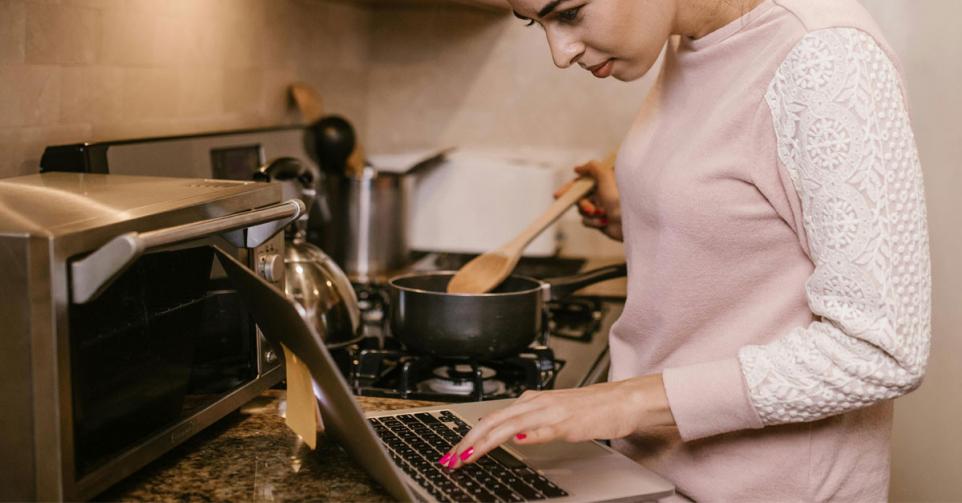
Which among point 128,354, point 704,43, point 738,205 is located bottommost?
point 128,354

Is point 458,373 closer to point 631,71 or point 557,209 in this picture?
point 557,209

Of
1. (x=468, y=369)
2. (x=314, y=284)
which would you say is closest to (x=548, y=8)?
(x=314, y=284)

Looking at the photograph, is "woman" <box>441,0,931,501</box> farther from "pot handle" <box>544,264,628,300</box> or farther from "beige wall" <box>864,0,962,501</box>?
"beige wall" <box>864,0,962,501</box>

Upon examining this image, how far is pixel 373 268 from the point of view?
6.90ft

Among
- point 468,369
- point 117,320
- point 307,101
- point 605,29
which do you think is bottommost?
point 468,369

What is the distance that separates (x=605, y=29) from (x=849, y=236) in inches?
12.9

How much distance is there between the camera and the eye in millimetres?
1010

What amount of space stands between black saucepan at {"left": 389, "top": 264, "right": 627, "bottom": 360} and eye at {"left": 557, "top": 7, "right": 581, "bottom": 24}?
0.46m

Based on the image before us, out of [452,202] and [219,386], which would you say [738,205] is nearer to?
[219,386]

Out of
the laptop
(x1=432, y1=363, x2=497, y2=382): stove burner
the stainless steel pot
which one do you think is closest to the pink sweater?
the laptop

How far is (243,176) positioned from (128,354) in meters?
0.82

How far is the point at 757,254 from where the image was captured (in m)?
1.04

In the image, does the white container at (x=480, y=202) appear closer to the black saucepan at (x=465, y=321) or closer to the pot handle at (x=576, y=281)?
the pot handle at (x=576, y=281)

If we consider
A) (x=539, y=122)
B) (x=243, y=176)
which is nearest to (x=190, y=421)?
(x=243, y=176)
